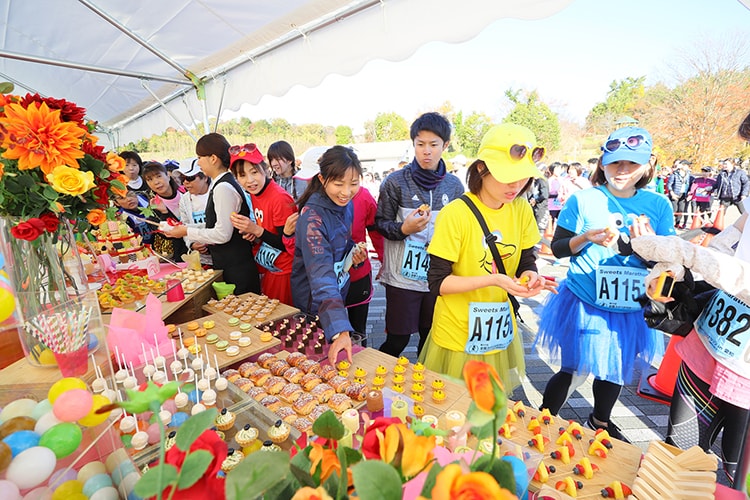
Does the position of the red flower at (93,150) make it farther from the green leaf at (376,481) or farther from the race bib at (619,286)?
the race bib at (619,286)

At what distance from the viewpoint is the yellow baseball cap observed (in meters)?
1.50

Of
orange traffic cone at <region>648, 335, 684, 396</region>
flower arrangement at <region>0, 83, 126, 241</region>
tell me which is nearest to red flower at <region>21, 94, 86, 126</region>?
flower arrangement at <region>0, 83, 126, 241</region>

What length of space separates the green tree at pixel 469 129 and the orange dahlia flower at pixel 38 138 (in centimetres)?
4652

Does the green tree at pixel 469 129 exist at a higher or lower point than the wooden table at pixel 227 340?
higher

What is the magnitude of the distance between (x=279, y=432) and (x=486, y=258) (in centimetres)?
117

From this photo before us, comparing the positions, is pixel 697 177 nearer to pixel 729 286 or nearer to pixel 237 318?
pixel 729 286

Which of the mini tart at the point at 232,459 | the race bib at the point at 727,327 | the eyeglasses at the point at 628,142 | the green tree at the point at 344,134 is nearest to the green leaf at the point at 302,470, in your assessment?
the mini tart at the point at 232,459

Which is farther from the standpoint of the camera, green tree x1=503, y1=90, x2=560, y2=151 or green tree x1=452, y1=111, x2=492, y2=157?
green tree x1=452, y1=111, x2=492, y2=157

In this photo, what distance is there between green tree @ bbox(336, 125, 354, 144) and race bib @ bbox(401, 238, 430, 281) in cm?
5419

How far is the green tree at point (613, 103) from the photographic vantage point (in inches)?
1699

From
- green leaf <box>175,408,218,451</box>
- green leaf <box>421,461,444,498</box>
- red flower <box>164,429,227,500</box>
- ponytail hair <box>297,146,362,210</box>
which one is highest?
ponytail hair <box>297,146,362,210</box>

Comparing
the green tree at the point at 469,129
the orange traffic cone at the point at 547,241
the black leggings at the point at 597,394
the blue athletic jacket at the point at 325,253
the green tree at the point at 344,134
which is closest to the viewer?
the blue athletic jacket at the point at 325,253

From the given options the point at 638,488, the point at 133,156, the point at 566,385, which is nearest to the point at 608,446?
the point at 638,488

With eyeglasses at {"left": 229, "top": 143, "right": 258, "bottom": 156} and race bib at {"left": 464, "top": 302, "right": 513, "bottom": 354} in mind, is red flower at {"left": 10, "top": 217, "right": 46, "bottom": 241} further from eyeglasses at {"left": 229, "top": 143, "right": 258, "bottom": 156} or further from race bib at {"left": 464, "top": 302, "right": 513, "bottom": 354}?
race bib at {"left": 464, "top": 302, "right": 513, "bottom": 354}
